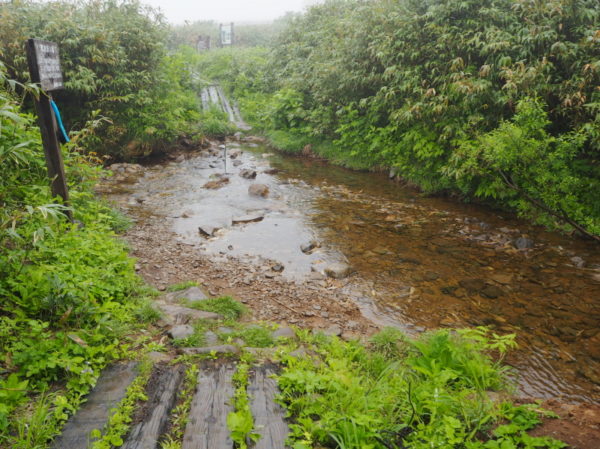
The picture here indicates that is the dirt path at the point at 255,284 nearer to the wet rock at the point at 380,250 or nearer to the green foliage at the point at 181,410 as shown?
the wet rock at the point at 380,250

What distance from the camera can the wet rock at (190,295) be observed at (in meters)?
5.13

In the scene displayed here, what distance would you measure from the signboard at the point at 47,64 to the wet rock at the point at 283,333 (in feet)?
11.8

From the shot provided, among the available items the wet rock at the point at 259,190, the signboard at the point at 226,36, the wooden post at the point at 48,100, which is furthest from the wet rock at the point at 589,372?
the signboard at the point at 226,36

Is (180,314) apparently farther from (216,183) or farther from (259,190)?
(216,183)

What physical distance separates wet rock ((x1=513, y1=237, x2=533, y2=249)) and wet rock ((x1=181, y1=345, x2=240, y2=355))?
591 cm

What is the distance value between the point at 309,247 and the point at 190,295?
2.76 m

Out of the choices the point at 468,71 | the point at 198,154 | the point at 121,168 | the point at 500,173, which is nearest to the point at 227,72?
the point at 198,154

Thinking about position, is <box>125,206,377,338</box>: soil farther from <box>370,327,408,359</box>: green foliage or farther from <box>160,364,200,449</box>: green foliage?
<box>160,364,200,449</box>: green foliage

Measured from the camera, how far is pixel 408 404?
9.81ft

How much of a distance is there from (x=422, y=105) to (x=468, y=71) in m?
1.21

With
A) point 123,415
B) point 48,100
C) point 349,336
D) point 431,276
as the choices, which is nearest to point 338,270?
point 431,276

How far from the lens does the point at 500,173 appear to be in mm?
8141

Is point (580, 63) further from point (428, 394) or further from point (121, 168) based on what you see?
point (121, 168)

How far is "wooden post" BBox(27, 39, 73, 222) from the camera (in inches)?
161
